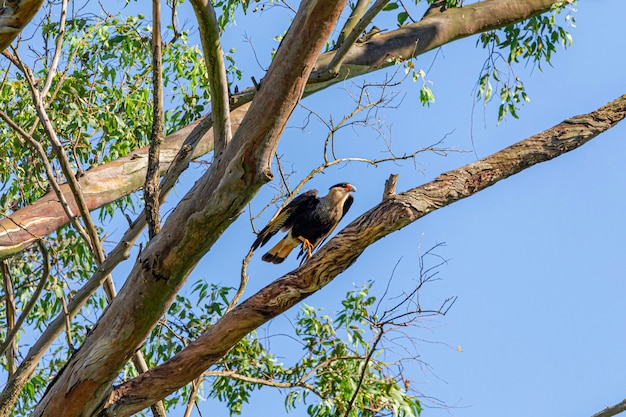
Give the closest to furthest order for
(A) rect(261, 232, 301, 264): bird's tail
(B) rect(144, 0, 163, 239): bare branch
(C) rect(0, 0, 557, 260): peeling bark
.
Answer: (B) rect(144, 0, 163, 239): bare branch, (C) rect(0, 0, 557, 260): peeling bark, (A) rect(261, 232, 301, 264): bird's tail

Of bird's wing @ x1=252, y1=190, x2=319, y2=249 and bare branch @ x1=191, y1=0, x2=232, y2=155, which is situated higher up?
bird's wing @ x1=252, y1=190, x2=319, y2=249

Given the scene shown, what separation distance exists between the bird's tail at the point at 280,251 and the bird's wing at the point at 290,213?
0.15 metres

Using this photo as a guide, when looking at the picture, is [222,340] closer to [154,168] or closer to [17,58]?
[154,168]

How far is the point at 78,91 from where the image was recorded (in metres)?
5.67

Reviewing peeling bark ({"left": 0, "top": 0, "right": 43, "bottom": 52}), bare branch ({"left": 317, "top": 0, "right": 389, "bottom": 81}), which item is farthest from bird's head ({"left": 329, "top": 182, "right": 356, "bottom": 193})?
peeling bark ({"left": 0, "top": 0, "right": 43, "bottom": 52})

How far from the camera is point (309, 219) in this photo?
204 inches

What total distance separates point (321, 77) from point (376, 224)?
1.32m

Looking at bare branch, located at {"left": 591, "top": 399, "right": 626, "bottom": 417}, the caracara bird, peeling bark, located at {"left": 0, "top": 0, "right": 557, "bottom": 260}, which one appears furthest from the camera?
the caracara bird

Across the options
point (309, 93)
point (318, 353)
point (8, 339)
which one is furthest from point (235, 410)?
point (309, 93)

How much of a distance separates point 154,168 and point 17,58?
1.32m

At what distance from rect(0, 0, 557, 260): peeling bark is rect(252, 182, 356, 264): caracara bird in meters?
0.64

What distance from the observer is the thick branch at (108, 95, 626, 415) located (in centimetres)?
292

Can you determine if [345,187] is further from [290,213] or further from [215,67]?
[215,67]

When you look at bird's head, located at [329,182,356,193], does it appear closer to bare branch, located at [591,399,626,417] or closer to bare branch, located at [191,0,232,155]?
bare branch, located at [191,0,232,155]
